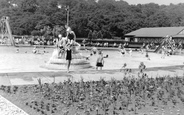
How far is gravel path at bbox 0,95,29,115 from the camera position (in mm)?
6963

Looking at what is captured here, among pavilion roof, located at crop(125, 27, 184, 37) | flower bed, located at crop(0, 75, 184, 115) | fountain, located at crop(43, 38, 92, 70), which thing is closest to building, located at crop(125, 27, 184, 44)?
pavilion roof, located at crop(125, 27, 184, 37)

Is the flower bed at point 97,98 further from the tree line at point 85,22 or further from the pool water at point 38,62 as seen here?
the tree line at point 85,22

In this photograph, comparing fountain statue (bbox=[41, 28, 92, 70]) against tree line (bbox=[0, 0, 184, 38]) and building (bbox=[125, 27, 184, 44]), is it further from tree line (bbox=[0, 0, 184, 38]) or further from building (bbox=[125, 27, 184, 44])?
tree line (bbox=[0, 0, 184, 38])

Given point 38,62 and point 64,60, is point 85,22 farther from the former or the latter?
point 64,60

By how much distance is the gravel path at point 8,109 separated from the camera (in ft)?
22.8

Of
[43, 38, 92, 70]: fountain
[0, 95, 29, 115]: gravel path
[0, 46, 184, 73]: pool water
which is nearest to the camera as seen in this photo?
[0, 95, 29, 115]: gravel path

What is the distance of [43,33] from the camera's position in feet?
256

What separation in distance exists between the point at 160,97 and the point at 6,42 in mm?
48287

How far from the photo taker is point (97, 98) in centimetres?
814

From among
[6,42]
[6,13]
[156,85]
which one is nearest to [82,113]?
[156,85]

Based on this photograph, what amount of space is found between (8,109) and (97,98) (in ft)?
8.01

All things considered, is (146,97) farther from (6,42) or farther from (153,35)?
(153,35)

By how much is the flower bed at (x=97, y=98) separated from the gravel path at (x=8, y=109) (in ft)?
0.59

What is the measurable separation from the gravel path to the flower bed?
0.18 metres
